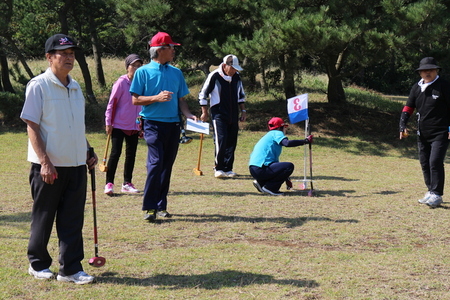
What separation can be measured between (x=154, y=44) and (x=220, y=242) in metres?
2.38

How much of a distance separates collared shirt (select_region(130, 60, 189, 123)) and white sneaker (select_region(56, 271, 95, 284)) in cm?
248

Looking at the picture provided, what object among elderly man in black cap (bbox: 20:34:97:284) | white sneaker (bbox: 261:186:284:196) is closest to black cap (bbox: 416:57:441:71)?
white sneaker (bbox: 261:186:284:196)

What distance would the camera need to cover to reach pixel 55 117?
4492mm

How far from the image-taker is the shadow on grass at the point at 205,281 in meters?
4.64

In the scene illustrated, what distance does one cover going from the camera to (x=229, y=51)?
47.0 feet

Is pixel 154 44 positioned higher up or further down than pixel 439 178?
higher up

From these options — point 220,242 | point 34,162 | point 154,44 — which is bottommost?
point 220,242

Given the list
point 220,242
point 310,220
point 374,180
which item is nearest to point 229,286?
point 220,242

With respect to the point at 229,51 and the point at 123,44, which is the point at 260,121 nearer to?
the point at 229,51

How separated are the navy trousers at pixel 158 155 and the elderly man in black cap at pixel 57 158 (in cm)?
197

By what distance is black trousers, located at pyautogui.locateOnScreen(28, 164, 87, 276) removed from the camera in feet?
14.8

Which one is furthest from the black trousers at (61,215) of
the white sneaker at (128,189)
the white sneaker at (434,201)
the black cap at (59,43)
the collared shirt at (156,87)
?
the white sneaker at (434,201)

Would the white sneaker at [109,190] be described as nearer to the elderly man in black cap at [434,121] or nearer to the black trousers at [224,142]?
the black trousers at [224,142]

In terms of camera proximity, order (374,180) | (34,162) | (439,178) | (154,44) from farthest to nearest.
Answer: (374,180)
(439,178)
(154,44)
(34,162)
